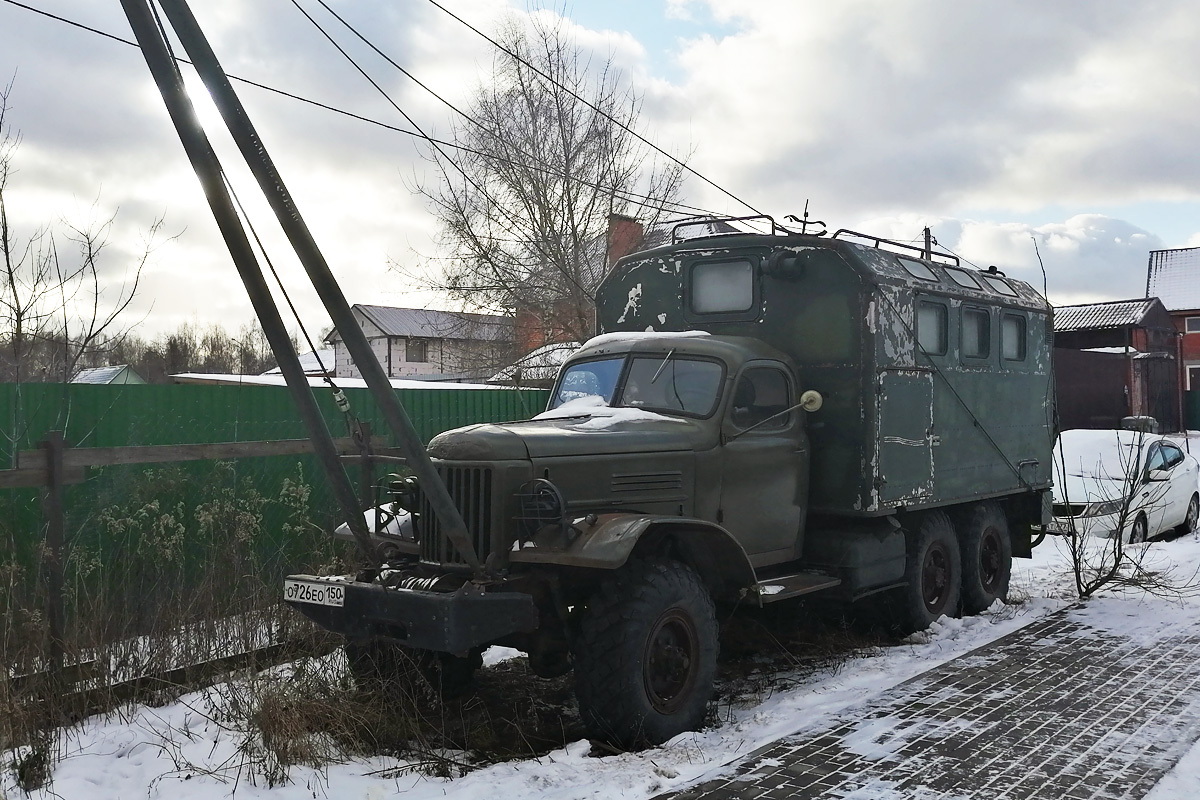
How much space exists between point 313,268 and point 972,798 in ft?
13.3

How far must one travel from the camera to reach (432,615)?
16.3 ft

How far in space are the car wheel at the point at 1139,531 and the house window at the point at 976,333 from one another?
14.4ft

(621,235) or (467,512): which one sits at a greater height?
(621,235)

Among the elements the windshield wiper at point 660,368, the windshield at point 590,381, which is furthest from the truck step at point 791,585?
the windshield at point 590,381

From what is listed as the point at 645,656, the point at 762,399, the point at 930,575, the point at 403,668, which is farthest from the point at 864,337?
the point at 403,668

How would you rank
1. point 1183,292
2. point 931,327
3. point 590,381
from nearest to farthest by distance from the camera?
point 590,381 < point 931,327 < point 1183,292

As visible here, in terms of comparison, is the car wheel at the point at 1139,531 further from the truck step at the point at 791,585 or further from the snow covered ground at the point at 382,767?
the snow covered ground at the point at 382,767

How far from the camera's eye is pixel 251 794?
4.57 metres

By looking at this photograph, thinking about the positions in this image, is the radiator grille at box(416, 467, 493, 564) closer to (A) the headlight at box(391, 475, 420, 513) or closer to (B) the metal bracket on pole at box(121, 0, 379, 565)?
(A) the headlight at box(391, 475, 420, 513)

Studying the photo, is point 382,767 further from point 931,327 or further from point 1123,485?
point 1123,485

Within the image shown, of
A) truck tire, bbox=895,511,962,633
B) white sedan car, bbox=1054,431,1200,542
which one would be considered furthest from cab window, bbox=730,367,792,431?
Result: white sedan car, bbox=1054,431,1200,542

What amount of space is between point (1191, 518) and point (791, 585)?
10.5 meters

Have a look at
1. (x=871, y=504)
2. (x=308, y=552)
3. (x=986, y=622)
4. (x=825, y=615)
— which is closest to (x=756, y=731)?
(x=871, y=504)

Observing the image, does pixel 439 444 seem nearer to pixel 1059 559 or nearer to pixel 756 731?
pixel 756 731
